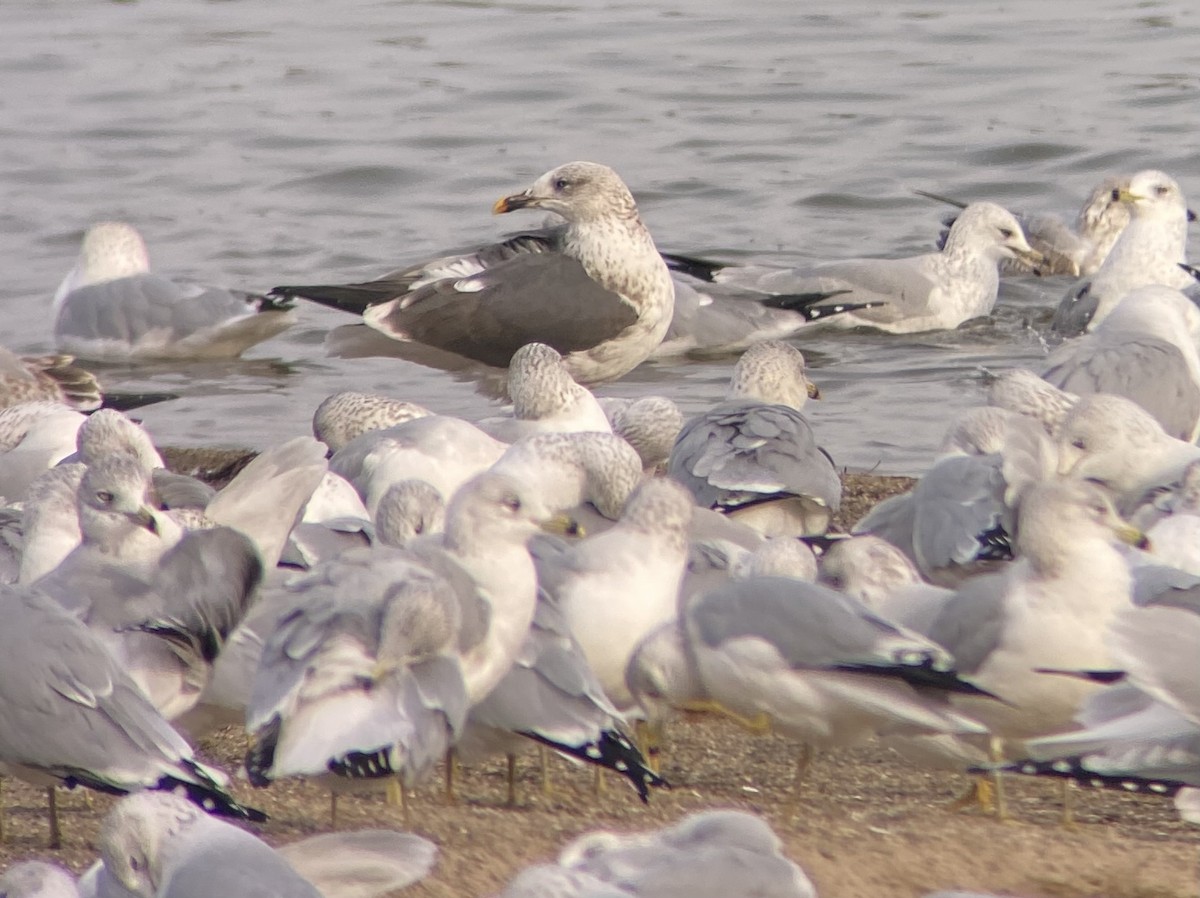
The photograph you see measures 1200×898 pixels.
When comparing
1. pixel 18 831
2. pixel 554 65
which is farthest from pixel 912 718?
pixel 554 65

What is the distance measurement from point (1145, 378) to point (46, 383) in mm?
4578

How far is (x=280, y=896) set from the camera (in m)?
3.18

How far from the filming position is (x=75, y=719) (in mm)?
4418

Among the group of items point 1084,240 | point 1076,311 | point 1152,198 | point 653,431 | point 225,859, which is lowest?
point 1084,240

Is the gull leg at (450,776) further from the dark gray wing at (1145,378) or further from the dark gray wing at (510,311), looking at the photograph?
the dark gray wing at (510,311)

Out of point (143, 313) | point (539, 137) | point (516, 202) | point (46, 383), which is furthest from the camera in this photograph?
point (539, 137)

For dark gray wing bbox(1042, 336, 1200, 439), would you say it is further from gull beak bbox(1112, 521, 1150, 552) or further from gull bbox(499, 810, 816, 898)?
gull bbox(499, 810, 816, 898)

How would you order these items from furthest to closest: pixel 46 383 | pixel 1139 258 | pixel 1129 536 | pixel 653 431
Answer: pixel 1139 258 → pixel 46 383 → pixel 653 431 → pixel 1129 536

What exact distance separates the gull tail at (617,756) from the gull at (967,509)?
1511 mm

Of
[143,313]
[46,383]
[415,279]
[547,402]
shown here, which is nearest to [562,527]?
[547,402]

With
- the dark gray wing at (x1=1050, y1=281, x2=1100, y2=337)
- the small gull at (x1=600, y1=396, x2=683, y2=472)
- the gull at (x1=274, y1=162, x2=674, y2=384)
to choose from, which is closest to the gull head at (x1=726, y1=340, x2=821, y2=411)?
the small gull at (x1=600, y1=396, x2=683, y2=472)

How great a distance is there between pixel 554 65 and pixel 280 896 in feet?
49.7

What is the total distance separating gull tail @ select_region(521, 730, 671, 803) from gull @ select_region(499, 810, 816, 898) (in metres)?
1.16

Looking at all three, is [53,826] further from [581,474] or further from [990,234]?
[990,234]
